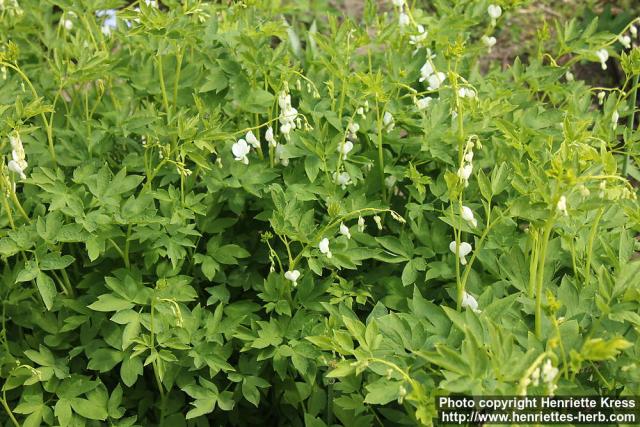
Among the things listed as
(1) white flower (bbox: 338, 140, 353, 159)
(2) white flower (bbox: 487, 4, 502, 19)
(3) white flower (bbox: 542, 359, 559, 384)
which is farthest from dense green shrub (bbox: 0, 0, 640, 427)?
(3) white flower (bbox: 542, 359, 559, 384)

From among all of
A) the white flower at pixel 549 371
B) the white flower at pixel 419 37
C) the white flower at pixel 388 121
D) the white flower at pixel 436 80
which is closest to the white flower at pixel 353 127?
the white flower at pixel 388 121

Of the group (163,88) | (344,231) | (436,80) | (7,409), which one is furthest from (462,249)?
(7,409)

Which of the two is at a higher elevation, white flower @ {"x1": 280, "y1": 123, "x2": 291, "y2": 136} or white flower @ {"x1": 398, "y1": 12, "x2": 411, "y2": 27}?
white flower @ {"x1": 398, "y1": 12, "x2": 411, "y2": 27}

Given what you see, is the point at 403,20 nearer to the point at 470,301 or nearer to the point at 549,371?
the point at 470,301

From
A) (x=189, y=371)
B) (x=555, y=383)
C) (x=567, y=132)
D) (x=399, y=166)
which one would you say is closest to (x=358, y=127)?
(x=399, y=166)

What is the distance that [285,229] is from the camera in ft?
9.55

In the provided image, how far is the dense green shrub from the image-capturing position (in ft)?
8.83

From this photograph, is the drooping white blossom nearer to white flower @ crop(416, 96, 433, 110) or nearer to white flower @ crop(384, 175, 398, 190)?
white flower @ crop(384, 175, 398, 190)

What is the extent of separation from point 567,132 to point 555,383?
926 millimetres

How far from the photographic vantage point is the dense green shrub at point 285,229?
2691 millimetres

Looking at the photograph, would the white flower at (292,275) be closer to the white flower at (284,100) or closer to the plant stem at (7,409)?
the white flower at (284,100)

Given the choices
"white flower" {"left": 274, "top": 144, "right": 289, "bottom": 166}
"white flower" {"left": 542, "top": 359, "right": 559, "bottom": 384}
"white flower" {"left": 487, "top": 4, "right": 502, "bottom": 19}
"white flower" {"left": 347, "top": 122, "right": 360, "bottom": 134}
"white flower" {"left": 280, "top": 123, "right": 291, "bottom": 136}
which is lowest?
"white flower" {"left": 542, "top": 359, "right": 559, "bottom": 384}

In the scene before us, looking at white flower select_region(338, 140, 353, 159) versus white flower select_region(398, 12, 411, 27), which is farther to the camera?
white flower select_region(398, 12, 411, 27)

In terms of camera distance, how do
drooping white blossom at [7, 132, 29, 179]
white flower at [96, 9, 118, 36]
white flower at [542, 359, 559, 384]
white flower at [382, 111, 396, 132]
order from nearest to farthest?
white flower at [542, 359, 559, 384] < drooping white blossom at [7, 132, 29, 179] < white flower at [382, 111, 396, 132] < white flower at [96, 9, 118, 36]
